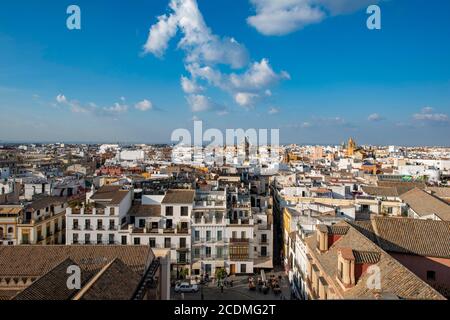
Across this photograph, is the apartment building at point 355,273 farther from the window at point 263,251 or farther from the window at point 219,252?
the window at point 263,251

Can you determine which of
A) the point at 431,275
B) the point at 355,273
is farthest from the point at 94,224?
the point at 431,275

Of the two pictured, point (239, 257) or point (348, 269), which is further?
point (239, 257)

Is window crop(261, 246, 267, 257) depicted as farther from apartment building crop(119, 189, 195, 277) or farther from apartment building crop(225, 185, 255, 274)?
apartment building crop(119, 189, 195, 277)

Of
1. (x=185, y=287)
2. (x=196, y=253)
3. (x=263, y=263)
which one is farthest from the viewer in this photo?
(x=263, y=263)

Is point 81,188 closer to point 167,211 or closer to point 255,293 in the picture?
point 167,211

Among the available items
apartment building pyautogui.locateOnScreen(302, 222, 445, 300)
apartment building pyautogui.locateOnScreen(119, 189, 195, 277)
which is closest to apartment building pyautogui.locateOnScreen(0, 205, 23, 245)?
apartment building pyautogui.locateOnScreen(119, 189, 195, 277)

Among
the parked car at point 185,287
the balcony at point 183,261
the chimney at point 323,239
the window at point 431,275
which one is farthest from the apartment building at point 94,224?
the window at point 431,275

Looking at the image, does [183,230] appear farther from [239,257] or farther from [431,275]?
[431,275]

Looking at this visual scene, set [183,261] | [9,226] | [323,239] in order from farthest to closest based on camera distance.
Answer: [9,226] → [183,261] → [323,239]

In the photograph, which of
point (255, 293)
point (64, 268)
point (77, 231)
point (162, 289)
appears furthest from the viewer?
point (77, 231)

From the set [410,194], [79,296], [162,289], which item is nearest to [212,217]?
[162,289]

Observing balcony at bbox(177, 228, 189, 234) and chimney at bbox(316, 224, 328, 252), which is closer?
chimney at bbox(316, 224, 328, 252)

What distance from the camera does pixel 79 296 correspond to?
9117 millimetres

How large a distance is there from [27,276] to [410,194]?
28.8 metres
